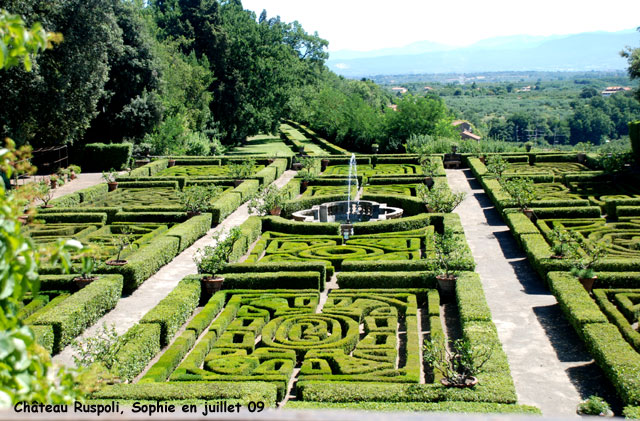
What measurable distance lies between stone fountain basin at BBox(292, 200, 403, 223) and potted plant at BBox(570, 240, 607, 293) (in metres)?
9.14

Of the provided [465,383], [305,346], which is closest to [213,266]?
[305,346]

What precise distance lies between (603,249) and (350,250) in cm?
693

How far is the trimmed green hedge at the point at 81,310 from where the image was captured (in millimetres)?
13922

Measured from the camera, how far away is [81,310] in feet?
48.6

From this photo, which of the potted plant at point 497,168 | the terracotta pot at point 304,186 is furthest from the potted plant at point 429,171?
the terracotta pot at point 304,186

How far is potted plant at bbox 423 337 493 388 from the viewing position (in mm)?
10805

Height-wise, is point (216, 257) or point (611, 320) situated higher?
point (216, 257)

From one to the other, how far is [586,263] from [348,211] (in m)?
11.7

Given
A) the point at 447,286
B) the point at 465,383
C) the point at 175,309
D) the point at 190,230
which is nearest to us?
the point at 465,383

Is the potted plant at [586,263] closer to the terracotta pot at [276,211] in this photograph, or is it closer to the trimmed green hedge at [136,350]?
the trimmed green hedge at [136,350]

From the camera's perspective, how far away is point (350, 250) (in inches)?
795

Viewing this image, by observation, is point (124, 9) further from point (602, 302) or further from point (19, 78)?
point (602, 302)

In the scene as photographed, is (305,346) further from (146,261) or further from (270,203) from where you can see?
(270,203)

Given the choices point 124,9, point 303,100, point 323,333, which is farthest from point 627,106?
point 323,333
